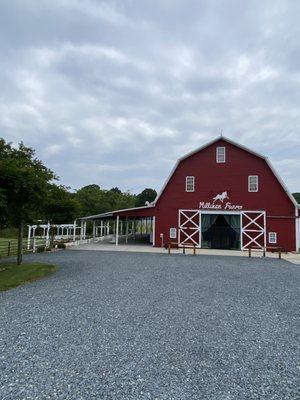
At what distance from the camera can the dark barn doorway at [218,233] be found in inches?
1003

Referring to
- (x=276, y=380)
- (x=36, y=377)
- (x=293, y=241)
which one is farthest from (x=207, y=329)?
(x=293, y=241)

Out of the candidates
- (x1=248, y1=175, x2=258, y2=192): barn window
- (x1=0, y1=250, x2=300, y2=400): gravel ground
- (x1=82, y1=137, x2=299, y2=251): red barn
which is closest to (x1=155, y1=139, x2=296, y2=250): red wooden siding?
(x1=82, y1=137, x2=299, y2=251): red barn

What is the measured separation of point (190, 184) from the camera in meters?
25.9

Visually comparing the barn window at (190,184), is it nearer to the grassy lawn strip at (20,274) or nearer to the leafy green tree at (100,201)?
the grassy lawn strip at (20,274)

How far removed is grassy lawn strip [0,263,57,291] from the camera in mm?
10375

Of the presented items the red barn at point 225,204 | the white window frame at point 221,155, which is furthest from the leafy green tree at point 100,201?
the white window frame at point 221,155

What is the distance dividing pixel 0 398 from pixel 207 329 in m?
3.79

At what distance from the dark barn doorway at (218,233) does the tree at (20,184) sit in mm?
14267

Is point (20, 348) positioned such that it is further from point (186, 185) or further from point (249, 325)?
point (186, 185)

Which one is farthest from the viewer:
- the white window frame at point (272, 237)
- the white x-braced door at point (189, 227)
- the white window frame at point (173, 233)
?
the white window frame at point (173, 233)

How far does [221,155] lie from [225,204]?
156 inches

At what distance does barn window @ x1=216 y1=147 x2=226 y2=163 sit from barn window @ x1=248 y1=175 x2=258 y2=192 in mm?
2487

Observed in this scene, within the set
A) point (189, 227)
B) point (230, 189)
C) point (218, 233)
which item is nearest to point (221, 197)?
point (230, 189)

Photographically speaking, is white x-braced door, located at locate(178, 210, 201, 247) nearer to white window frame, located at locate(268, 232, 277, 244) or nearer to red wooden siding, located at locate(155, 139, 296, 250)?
red wooden siding, located at locate(155, 139, 296, 250)
